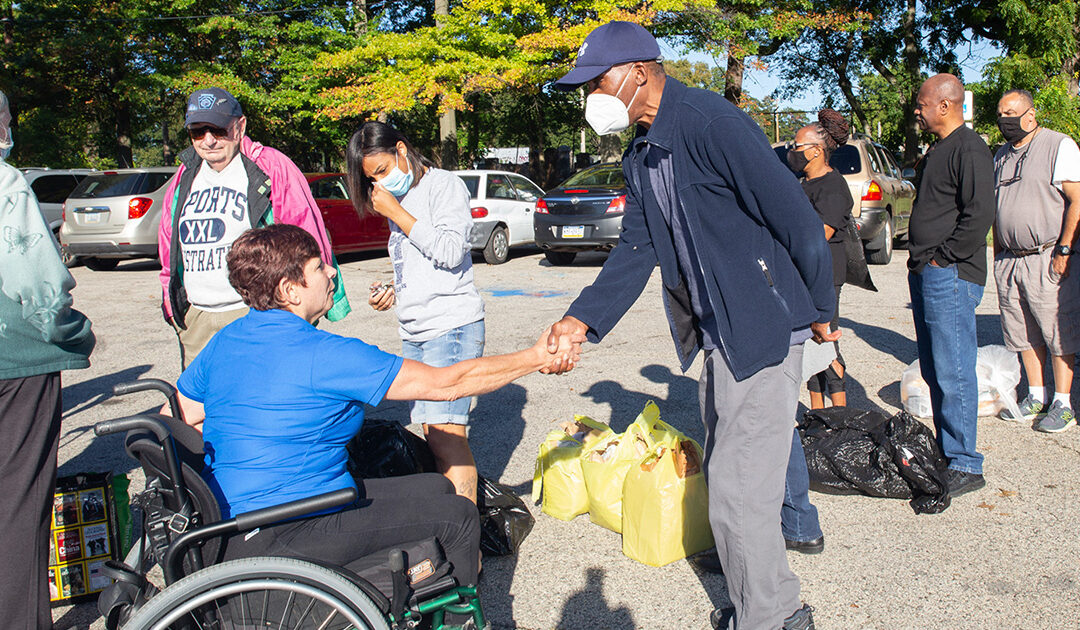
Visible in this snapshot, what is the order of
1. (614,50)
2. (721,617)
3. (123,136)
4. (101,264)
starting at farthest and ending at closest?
(123,136)
(101,264)
(721,617)
(614,50)

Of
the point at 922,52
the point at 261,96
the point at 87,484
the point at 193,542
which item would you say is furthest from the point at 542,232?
the point at 922,52

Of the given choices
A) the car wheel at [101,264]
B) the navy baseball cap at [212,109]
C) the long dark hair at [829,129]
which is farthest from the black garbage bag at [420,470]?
the car wheel at [101,264]

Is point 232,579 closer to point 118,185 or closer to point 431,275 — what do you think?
point 431,275

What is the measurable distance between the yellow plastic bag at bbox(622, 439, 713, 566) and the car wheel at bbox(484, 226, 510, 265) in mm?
10806

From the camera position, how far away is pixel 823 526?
3865mm

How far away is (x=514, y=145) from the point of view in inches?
1524

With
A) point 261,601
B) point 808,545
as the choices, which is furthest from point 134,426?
point 808,545

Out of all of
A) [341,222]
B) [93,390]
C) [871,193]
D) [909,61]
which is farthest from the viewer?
[909,61]

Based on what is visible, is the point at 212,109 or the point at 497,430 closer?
the point at 212,109

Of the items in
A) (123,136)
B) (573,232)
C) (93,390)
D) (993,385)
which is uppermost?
(123,136)

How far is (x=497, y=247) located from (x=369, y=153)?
1087cm

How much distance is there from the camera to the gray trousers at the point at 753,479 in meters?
2.65

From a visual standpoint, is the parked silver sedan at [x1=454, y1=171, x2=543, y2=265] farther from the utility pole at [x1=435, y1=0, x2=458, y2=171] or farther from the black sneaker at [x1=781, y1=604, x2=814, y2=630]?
the black sneaker at [x1=781, y1=604, x2=814, y2=630]

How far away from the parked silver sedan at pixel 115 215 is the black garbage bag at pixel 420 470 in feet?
37.3
